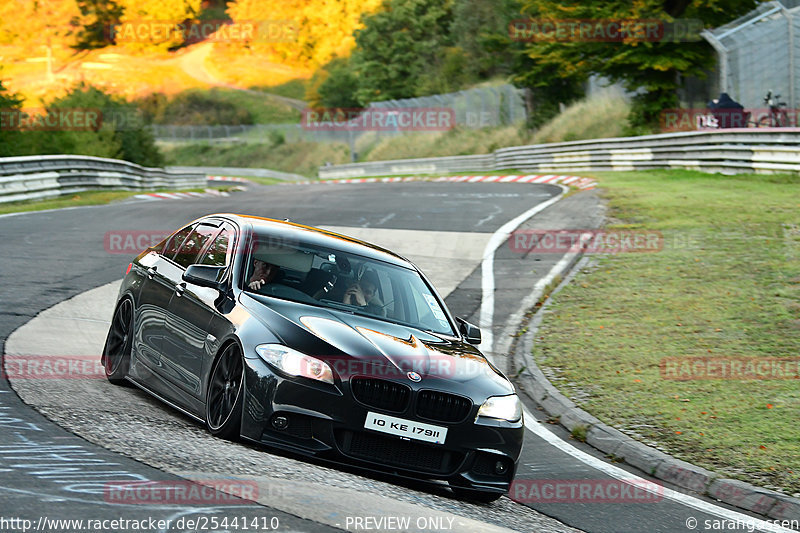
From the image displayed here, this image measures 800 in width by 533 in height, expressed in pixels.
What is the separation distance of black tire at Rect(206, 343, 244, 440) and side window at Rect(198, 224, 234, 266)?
1.08 meters

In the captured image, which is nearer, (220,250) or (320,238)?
(220,250)

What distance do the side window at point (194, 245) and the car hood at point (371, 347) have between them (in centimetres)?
127

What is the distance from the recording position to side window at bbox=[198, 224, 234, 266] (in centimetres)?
762

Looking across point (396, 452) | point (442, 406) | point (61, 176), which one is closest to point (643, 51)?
point (61, 176)

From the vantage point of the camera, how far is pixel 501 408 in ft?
21.4

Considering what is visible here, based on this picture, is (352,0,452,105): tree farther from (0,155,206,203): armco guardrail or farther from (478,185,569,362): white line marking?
(478,185,569,362): white line marking

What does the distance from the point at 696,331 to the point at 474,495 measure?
20.2ft

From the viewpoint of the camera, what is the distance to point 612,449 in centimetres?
825

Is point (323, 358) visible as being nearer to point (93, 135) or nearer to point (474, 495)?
point (474, 495)

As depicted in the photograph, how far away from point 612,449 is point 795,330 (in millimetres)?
4354

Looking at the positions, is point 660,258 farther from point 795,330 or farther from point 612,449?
point 612,449

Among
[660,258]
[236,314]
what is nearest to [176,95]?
[660,258]

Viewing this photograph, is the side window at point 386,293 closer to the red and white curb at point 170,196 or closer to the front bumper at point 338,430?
the front bumper at point 338,430

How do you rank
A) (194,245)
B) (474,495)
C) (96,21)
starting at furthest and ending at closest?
(96,21), (194,245), (474,495)
